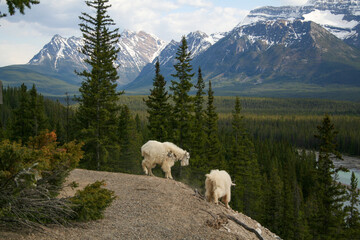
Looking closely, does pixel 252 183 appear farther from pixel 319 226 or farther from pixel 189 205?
pixel 189 205

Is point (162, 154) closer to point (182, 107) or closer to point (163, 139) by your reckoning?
point (163, 139)

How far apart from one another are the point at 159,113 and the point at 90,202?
2186 cm

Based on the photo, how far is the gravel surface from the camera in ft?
27.8

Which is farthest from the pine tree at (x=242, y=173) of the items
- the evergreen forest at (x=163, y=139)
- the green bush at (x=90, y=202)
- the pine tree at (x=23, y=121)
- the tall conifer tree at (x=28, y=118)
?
the green bush at (x=90, y=202)

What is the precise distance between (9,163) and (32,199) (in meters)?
1.06

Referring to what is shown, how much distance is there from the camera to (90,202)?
9.02 metres

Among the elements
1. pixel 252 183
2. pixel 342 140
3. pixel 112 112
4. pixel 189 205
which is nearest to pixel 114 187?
pixel 189 205

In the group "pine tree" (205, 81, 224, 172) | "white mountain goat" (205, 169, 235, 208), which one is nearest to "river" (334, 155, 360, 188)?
"pine tree" (205, 81, 224, 172)

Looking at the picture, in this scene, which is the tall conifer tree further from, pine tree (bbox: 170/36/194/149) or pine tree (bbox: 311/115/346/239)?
pine tree (bbox: 311/115/346/239)

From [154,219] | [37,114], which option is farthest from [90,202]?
[37,114]

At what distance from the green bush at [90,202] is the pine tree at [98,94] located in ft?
58.0

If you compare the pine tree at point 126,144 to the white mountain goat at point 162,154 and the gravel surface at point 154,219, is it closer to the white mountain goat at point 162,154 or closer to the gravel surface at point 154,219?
the white mountain goat at point 162,154

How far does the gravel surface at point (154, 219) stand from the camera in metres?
8.48

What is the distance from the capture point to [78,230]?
8523mm
